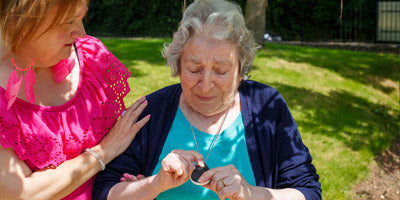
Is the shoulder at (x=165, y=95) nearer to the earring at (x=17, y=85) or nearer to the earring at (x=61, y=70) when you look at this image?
the earring at (x=61, y=70)

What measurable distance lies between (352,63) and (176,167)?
839cm

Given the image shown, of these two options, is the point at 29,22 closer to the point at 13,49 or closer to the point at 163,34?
the point at 13,49

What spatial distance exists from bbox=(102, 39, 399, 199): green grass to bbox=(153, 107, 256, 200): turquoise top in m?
1.15

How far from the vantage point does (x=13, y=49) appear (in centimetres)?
190

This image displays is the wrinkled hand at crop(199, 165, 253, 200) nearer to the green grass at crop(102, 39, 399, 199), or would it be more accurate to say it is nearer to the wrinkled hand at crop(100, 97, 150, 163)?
the wrinkled hand at crop(100, 97, 150, 163)

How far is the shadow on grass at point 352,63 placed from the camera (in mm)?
8664

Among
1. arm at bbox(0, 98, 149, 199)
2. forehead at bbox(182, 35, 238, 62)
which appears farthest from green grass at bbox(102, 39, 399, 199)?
arm at bbox(0, 98, 149, 199)

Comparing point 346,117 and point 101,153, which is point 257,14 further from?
point 101,153

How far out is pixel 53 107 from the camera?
6.80 feet

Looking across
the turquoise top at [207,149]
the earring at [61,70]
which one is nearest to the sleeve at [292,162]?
→ the turquoise top at [207,149]

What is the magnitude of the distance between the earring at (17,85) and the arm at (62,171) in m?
0.24

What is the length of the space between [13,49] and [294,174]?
5.11 ft

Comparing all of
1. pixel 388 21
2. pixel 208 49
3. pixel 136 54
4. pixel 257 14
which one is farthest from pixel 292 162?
pixel 388 21

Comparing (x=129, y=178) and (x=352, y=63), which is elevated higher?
(x=129, y=178)
